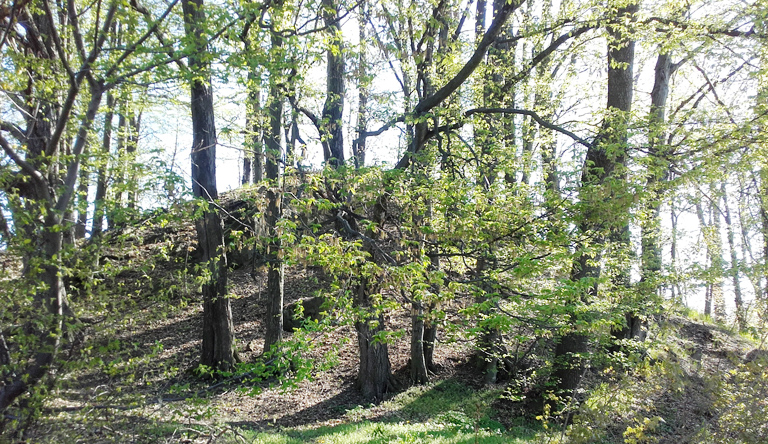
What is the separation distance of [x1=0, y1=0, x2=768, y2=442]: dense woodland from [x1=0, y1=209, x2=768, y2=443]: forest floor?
0.54 ft

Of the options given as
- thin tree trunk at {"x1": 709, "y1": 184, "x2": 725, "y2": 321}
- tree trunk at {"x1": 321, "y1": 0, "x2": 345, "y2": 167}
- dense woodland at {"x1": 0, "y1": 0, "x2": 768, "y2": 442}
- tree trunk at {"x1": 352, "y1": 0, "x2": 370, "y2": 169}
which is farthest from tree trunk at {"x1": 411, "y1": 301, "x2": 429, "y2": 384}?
thin tree trunk at {"x1": 709, "y1": 184, "x2": 725, "y2": 321}

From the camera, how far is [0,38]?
14.4ft

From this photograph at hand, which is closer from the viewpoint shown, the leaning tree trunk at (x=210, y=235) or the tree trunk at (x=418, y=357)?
the leaning tree trunk at (x=210, y=235)

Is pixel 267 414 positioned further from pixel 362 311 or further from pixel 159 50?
pixel 159 50

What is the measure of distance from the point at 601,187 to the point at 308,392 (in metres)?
8.27

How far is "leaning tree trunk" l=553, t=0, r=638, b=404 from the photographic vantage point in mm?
5582

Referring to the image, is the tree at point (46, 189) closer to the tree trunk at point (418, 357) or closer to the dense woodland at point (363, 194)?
the dense woodland at point (363, 194)

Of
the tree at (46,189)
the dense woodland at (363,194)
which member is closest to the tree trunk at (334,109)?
the dense woodland at (363,194)

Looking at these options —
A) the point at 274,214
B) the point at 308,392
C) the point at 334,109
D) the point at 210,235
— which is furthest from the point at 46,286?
the point at 308,392

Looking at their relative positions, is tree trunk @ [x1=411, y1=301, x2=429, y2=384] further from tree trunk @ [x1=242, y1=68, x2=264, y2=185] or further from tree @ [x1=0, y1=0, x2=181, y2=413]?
tree @ [x1=0, y1=0, x2=181, y2=413]

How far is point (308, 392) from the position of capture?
1073 cm

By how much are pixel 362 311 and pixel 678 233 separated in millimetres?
9577

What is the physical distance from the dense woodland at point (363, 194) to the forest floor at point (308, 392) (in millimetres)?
166

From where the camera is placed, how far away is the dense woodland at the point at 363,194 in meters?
4.55
